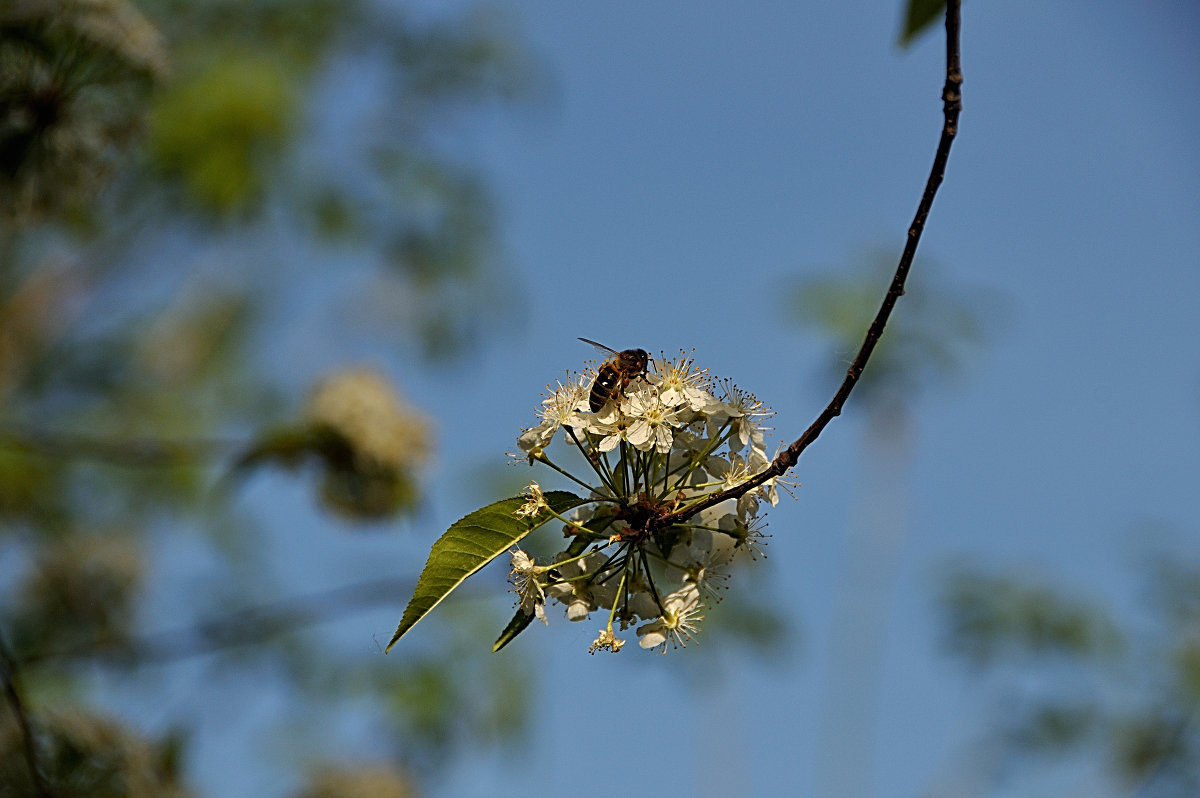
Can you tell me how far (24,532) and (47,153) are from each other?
4.14 metres

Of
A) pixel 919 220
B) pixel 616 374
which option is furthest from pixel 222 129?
pixel 919 220

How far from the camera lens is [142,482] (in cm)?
810

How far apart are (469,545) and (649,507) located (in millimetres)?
311

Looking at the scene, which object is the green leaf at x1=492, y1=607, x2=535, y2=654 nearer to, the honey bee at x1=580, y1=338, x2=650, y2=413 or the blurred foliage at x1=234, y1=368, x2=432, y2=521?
the honey bee at x1=580, y1=338, x2=650, y2=413

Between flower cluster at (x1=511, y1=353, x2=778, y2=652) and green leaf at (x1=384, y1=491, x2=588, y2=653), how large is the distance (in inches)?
1.1

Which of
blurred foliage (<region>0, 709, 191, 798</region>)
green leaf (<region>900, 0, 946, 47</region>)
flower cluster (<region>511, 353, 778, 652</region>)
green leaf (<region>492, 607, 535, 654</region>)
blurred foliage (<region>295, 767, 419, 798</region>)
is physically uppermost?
green leaf (<region>900, 0, 946, 47</region>)

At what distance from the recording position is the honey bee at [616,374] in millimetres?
1945

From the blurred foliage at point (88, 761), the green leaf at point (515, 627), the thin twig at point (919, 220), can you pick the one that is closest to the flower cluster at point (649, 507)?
the green leaf at point (515, 627)

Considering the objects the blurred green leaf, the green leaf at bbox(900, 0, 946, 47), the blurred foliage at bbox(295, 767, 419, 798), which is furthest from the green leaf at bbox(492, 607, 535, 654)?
the blurred foliage at bbox(295, 767, 419, 798)

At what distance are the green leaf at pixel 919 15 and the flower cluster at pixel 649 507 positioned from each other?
0.76 meters

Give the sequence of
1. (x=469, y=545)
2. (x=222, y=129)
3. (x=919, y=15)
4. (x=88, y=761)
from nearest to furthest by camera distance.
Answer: (x=469, y=545) < (x=919, y=15) < (x=88, y=761) < (x=222, y=129)

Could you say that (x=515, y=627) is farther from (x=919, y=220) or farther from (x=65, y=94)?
(x=65, y=94)

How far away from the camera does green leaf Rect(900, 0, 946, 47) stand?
1880 millimetres

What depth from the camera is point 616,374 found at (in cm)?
201
